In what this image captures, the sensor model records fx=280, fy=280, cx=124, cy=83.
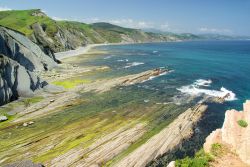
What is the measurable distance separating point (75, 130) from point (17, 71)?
107 ft

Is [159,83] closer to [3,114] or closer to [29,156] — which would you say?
[3,114]

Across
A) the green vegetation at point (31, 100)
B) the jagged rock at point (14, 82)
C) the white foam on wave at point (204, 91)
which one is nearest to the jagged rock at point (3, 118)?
the jagged rock at point (14, 82)

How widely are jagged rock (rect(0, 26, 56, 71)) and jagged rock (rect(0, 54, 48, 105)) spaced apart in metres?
16.9

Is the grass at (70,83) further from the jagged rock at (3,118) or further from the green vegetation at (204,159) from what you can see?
the green vegetation at (204,159)

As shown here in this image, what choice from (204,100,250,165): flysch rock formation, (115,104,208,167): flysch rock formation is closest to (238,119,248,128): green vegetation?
(204,100,250,165): flysch rock formation

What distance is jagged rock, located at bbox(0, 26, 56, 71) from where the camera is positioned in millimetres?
94425

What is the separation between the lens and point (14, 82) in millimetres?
72938

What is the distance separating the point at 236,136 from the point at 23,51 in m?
89.0

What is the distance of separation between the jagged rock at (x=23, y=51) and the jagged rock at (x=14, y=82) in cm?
1687

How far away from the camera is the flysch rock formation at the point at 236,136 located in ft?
100

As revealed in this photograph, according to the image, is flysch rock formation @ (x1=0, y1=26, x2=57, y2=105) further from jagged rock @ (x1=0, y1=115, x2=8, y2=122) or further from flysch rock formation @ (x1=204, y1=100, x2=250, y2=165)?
flysch rock formation @ (x1=204, y1=100, x2=250, y2=165)

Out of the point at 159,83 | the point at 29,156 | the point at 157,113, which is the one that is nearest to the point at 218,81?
the point at 159,83

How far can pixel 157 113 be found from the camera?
61.6m

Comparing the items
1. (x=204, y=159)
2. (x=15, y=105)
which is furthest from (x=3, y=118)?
(x=204, y=159)
